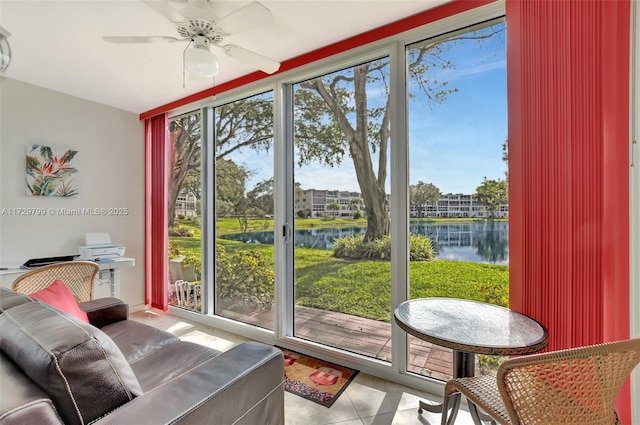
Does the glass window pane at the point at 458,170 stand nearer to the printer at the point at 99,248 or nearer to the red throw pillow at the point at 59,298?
the red throw pillow at the point at 59,298

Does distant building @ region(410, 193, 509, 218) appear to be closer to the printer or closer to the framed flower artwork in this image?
the printer

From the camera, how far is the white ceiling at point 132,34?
1.76 m

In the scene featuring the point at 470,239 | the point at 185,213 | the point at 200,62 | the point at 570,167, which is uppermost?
the point at 200,62

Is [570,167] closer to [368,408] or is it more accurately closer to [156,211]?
[368,408]

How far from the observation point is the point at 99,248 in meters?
2.94

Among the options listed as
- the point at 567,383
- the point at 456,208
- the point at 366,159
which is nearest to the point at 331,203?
the point at 366,159

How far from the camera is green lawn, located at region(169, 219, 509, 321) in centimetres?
184

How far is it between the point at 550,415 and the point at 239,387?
102cm

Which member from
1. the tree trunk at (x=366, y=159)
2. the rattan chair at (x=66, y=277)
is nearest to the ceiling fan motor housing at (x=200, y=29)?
the tree trunk at (x=366, y=159)

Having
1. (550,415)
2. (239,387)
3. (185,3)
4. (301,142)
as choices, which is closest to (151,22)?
(185,3)

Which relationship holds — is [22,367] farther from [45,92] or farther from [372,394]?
[45,92]

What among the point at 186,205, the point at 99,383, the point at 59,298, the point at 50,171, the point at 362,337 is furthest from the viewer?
the point at 186,205

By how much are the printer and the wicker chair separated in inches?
136

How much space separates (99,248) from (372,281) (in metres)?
2.77
